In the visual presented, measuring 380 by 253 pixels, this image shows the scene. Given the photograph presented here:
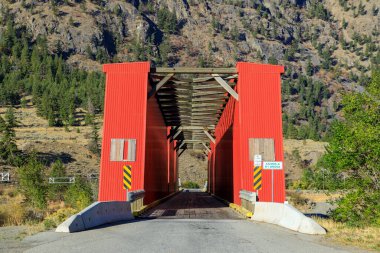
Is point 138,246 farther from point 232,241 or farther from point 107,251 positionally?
point 232,241

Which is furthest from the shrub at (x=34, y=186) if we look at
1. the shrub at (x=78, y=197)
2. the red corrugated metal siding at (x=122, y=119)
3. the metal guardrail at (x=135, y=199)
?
the metal guardrail at (x=135, y=199)

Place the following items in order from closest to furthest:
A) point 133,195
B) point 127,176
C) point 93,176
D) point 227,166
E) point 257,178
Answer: point 133,195 < point 127,176 < point 257,178 < point 227,166 < point 93,176

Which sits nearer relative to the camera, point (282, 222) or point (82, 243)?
point (82, 243)

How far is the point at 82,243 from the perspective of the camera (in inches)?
438

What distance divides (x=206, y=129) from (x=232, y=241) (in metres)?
36.6

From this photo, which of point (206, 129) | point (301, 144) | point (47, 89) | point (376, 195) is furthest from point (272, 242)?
point (47, 89)

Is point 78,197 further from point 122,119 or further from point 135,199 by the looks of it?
point 135,199

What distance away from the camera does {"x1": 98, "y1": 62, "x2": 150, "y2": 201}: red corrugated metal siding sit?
24.3 metres

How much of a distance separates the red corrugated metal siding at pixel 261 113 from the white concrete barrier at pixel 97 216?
794cm

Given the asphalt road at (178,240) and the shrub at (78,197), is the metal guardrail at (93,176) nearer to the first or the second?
the shrub at (78,197)

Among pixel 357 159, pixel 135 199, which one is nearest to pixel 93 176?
pixel 135 199

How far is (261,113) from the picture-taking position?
24.9 m

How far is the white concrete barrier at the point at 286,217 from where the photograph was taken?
1402cm

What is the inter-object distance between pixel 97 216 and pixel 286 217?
5.73 meters
